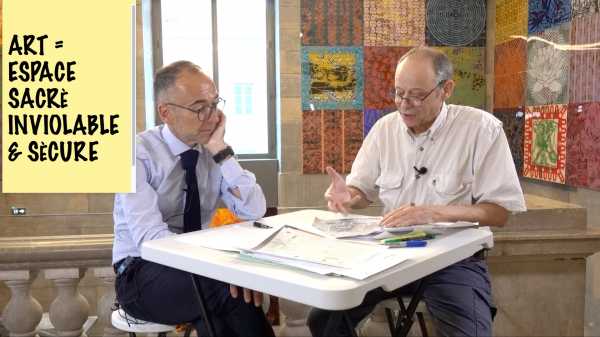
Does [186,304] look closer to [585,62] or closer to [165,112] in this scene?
[165,112]

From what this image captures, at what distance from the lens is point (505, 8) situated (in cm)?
492

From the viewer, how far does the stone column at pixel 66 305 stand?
1936 mm

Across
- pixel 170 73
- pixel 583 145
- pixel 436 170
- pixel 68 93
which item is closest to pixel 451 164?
pixel 436 170

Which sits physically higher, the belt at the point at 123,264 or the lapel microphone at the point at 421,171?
the lapel microphone at the point at 421,171

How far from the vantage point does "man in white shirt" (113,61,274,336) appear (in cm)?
155

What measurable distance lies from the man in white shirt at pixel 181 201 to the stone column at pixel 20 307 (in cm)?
39

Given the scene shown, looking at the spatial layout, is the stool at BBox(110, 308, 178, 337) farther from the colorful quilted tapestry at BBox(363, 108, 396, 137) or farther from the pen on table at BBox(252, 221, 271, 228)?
the colorful quilted tapestry at BBox(363, 108, 396, 137)

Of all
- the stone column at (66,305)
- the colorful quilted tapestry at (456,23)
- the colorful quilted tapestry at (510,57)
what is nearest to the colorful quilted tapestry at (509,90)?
the colorful quilted tapestry at (510,57)

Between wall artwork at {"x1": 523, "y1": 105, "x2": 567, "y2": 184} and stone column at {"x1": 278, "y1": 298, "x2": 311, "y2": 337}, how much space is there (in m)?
2.63

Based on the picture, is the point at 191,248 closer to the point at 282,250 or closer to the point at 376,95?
the point at 282,250

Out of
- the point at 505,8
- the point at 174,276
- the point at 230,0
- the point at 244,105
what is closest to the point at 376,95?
the point at 505,8

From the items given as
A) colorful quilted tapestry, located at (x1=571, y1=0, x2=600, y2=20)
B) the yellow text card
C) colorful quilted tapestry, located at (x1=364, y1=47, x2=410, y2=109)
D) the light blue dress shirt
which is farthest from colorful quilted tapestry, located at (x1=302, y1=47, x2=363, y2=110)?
the yellow text card

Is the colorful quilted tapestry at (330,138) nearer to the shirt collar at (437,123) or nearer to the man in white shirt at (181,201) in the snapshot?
the shirt collar at (437,123)

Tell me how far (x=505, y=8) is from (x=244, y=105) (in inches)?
114
